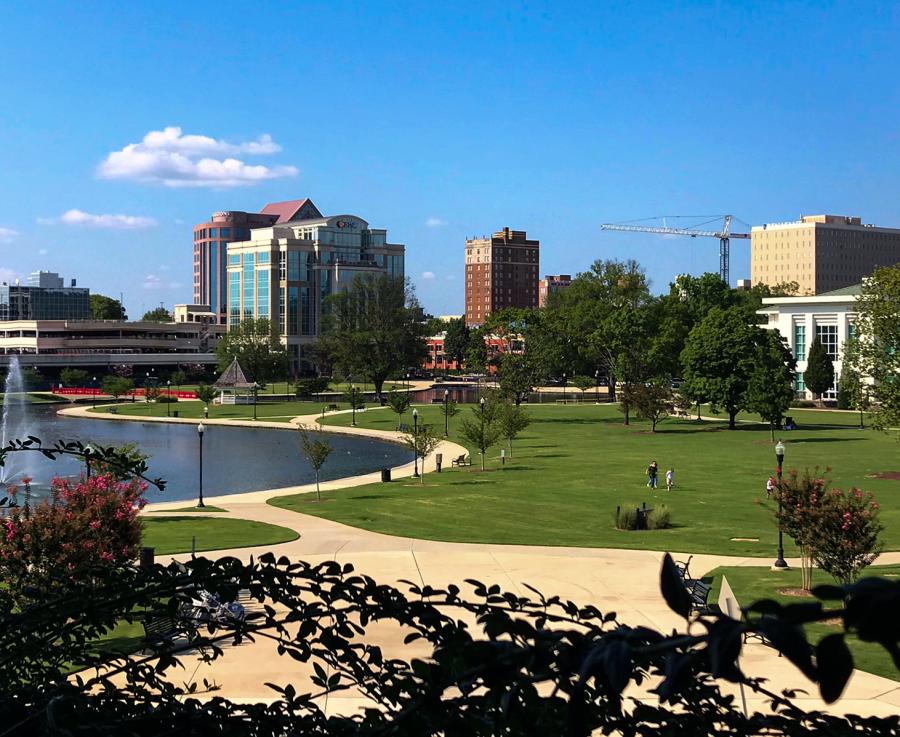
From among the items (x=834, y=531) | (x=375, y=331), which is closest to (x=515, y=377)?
(x=375, y=331)

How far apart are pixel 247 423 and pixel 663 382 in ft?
107

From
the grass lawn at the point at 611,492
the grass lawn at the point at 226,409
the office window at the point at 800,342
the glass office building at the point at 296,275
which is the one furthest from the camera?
the glass office building at the point at 296,275

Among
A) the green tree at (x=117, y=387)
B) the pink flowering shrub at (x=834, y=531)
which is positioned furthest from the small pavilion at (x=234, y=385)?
the pink flowering shrub at (x=834, y=531)

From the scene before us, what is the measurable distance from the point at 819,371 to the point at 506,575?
242ft

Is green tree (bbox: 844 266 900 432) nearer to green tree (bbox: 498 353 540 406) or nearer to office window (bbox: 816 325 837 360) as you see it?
green tree (bbox: 498 353 540 406)

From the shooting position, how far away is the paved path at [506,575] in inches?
588

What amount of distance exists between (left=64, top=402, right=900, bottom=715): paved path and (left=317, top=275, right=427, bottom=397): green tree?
241ft

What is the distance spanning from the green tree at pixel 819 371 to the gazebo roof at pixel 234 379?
52.9 m

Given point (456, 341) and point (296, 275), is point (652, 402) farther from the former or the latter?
point (456, 341)

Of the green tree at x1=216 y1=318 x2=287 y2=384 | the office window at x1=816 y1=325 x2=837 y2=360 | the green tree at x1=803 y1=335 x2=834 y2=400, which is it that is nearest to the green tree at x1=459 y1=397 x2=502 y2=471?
the green tree at x1=803 y1=335 x2=834 y2=400

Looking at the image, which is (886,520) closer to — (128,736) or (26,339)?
(128,736)

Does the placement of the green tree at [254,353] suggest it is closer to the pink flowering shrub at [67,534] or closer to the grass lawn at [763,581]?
the pink flowering shrub at [67,534]

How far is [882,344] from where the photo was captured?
38656 millimetres

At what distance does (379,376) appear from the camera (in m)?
109
